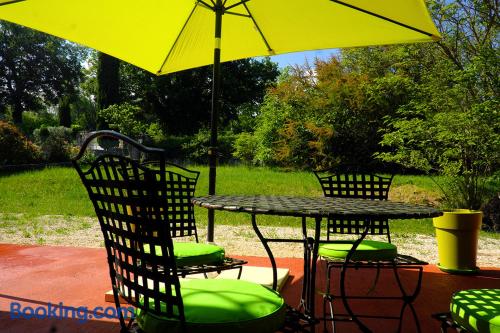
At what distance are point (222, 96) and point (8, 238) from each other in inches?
838

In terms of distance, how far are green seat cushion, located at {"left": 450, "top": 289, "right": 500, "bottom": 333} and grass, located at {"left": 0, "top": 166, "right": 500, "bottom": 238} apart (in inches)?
188

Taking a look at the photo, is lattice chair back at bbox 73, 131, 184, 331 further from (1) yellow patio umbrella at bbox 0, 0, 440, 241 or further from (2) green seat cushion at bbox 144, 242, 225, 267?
(1) yellow patio umbrella at bbox 0, 0, 440, 241

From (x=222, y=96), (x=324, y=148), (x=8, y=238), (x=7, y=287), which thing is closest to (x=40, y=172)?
(x=8, y=238)

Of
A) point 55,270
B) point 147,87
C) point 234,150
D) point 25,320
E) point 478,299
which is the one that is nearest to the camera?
point 478,299

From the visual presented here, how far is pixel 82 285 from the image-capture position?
9.93 feet

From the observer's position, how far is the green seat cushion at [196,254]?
7.02ft

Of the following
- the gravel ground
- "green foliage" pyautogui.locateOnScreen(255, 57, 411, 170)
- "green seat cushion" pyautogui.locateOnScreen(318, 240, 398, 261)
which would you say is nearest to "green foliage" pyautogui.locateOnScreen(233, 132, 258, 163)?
"green foliage" pyautogui.locateOnScreen(255, 57, 411, 170)

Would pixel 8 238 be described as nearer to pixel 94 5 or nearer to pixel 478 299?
pixel 94 5

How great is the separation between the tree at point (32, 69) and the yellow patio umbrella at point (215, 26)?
1229 inches

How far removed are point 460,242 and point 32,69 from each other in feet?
112

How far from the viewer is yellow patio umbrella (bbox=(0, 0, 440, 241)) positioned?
2.81m

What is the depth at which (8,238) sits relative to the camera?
4.95 metres

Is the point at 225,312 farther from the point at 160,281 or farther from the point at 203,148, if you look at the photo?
the point at 203,148

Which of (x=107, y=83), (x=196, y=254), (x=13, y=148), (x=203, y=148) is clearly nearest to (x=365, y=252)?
(x=196, y=254)
